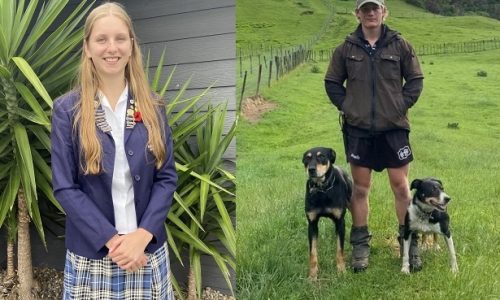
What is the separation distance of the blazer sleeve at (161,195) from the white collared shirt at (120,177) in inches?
2.1

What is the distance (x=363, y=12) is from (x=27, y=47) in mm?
1870

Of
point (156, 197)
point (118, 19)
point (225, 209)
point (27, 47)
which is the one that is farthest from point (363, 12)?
point (27, 47)

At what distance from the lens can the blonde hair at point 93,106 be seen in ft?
5.41

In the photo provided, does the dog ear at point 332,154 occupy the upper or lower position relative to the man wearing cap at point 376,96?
lower

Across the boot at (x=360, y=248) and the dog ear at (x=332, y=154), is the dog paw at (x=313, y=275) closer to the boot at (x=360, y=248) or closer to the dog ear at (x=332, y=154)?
the boot at (x=360, y=248)

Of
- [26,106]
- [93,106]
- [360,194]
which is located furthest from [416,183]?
[26,106]

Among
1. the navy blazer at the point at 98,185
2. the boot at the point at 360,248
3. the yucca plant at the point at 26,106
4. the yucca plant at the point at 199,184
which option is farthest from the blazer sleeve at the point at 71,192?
the yucca plant at the point at 199,184

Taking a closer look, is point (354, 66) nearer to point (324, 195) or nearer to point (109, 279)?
point (324, 195)

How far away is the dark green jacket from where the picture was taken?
1.68 m

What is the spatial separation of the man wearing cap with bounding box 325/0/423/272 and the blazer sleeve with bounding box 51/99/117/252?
79 cm

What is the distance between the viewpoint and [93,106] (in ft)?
5.54

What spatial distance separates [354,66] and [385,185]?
0.40 meters

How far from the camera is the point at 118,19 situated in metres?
1.69

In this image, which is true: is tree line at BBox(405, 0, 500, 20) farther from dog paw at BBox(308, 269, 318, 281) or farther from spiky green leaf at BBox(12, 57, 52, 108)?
spiky green leaf at BBox(12, 57, 52, 108)
